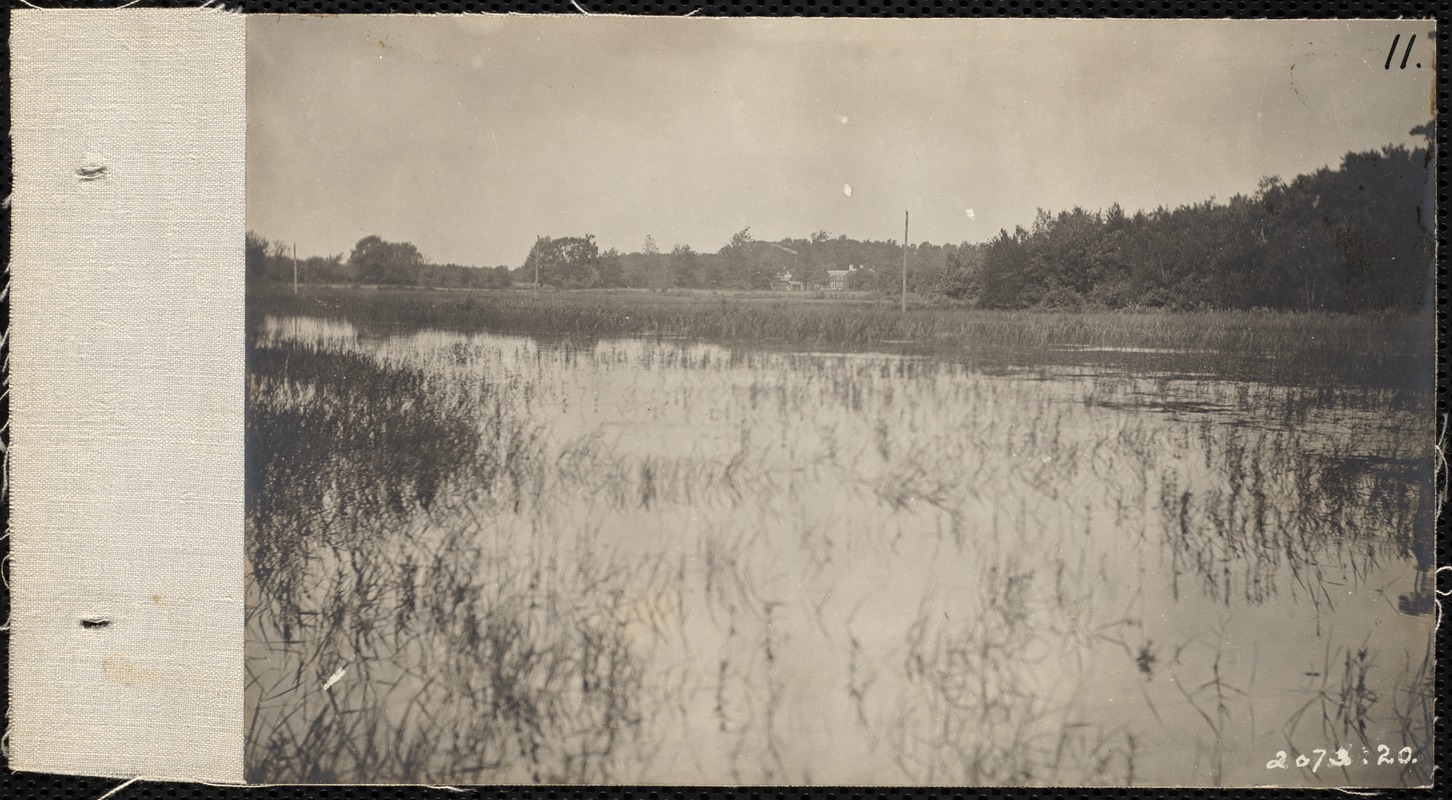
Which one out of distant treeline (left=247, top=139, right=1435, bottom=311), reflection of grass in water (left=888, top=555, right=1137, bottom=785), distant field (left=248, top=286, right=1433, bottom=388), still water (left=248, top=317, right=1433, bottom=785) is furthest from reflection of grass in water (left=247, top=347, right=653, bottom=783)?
reflection of grass in water (left=888, top=555, right=1137, bottom=785)

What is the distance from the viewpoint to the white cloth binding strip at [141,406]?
3.64 metres

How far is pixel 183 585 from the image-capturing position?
3.66m

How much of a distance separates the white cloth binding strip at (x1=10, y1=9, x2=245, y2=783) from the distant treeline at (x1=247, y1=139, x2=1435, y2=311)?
12.6 inches

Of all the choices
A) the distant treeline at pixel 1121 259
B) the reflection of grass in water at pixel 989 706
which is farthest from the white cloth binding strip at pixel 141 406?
the reflection of grass in water at pixel 989 706

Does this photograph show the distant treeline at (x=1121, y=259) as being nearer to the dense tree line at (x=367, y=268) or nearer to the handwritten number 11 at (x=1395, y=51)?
the dense tree line at (x=367, y=268)

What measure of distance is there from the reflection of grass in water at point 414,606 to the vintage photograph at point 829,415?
0.5 inches

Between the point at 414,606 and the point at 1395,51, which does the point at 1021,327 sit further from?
Answer: the point at 414,606

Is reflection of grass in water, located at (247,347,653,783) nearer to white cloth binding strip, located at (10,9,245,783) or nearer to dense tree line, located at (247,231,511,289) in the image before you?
white cloth binding strip, located at (10,9,245,783)

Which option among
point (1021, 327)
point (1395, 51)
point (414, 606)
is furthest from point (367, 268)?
point (1395, 51)

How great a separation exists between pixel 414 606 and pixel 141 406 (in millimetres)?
1205

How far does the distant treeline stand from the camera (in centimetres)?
362

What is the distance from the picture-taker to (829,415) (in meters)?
3.65

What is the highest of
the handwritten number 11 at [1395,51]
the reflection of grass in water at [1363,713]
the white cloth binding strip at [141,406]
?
the handwritten number 11 at [1395,51]

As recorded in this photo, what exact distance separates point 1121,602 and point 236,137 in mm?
3550
